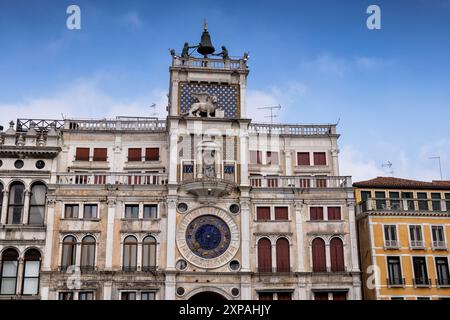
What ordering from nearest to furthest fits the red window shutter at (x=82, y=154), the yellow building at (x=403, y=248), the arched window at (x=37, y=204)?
the yellow building at (x=403, y=248), the arched window at (x=37, y=204), the red window shutter at (x=82, y=154)

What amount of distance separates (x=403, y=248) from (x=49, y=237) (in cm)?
2716

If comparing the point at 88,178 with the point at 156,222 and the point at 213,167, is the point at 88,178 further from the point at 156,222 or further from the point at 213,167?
the point at 213,167

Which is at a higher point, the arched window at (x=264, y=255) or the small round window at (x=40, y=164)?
the small round window at (x=40, y=164)

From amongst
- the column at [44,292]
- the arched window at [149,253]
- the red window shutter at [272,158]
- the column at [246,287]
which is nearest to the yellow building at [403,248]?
the red window shutter at [272,158]

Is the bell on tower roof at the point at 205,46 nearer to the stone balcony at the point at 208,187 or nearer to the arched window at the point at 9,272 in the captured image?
the stone balcony at the point at 208,187

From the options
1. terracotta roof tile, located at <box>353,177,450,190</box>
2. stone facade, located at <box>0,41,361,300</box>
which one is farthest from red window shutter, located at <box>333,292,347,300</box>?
terracotta roof tile, located at <box>353,177,450,190</box>

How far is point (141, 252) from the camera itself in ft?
159

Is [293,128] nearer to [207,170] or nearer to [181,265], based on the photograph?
[207,170]

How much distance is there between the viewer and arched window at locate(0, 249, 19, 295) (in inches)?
1898

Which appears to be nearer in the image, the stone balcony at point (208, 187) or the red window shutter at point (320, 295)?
the red window shutter at point (320, 295)

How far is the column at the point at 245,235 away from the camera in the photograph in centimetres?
4853

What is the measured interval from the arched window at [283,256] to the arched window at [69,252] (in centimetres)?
1551

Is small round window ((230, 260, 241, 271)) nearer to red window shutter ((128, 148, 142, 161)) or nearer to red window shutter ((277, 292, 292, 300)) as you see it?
red window shutter ((277, 292, 292, 300))

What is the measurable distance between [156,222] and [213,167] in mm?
6282
